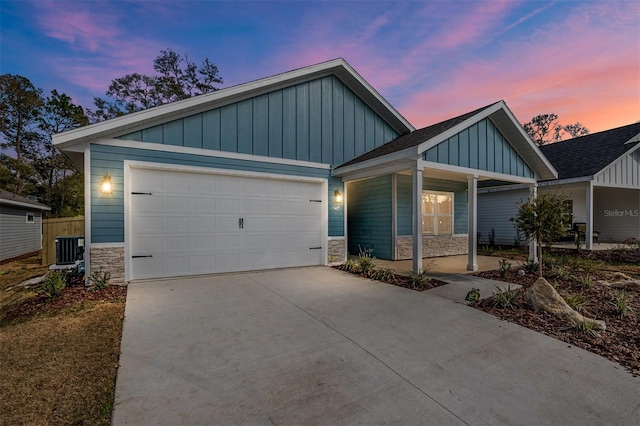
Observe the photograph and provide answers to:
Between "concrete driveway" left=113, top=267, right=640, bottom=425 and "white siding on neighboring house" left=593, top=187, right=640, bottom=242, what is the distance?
48.8 ft

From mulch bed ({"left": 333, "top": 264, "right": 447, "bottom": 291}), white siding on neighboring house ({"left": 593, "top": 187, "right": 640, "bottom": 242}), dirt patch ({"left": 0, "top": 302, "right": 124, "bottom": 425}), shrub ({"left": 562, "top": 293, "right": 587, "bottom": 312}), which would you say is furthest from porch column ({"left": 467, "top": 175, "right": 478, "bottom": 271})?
white siding on neighboring house ({"left": 593, "top": 187, "right": 640, "bottom": 242})

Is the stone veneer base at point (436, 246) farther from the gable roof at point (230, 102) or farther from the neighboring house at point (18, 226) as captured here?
the neighboring house at point (18, 226)

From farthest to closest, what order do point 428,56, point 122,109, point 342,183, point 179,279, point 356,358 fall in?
1. point 122,109
2. point 428,56
3. point 342,183
4. point 179,279
5. point 356,358

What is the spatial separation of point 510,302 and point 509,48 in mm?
8078

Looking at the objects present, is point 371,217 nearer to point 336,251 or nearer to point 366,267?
point 336,251

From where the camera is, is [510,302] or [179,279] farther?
[179,279]

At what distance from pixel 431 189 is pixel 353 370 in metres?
8.84

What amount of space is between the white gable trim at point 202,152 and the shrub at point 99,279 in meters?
2.62

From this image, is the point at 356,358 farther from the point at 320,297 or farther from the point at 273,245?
the point at 273,245

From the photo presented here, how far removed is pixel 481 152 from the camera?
7434mm

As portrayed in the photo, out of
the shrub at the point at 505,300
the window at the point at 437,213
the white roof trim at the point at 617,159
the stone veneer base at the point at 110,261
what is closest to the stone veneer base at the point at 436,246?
the window at the point at 437,213

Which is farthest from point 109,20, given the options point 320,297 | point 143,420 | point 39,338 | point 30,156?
point 30,156

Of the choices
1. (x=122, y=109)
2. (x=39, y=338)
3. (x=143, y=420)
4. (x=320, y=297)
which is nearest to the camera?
(x=143, y=420)

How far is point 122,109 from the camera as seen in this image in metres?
21.7
